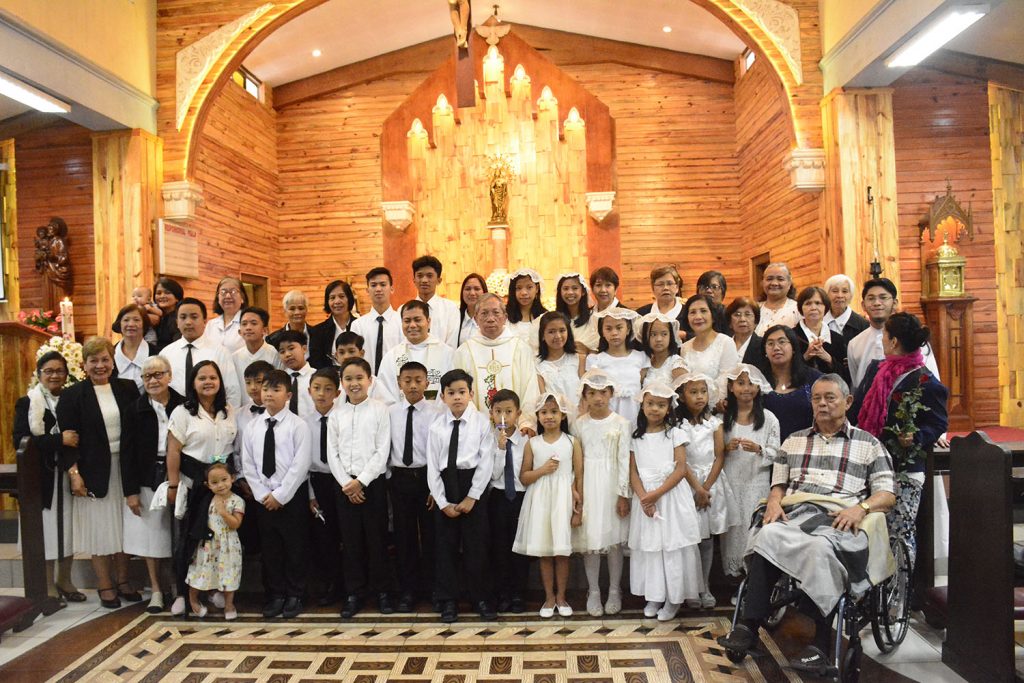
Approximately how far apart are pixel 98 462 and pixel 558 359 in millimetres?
2659

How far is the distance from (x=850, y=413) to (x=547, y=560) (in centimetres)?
188

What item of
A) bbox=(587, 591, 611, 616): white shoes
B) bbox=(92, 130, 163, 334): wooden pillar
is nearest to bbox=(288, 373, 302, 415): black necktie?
bbox=(587, 591, 611, 616): white shoes

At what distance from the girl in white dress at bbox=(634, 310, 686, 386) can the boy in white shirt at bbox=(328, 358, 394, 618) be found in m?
1.50

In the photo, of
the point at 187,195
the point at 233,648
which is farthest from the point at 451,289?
the point at 233,648

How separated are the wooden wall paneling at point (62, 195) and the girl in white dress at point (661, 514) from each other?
6417mm

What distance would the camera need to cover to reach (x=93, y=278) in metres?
7.92

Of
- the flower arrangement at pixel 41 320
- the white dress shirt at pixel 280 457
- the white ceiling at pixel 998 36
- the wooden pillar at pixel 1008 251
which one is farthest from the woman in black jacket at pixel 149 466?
the wooden pillar at pixel 1008 251

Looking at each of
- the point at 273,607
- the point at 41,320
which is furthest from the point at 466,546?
the point at 41,320

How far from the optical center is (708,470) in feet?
13.1

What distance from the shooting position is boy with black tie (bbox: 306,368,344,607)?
4.23 metres

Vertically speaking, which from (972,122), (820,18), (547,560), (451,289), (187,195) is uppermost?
(820,18)

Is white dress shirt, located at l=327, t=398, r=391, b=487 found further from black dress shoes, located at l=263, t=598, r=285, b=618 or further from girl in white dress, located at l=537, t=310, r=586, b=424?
girl in white dress, located at l=537, t=310, r=586, b=424

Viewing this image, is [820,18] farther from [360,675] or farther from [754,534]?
[360,675]

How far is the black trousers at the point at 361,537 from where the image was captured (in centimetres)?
414
